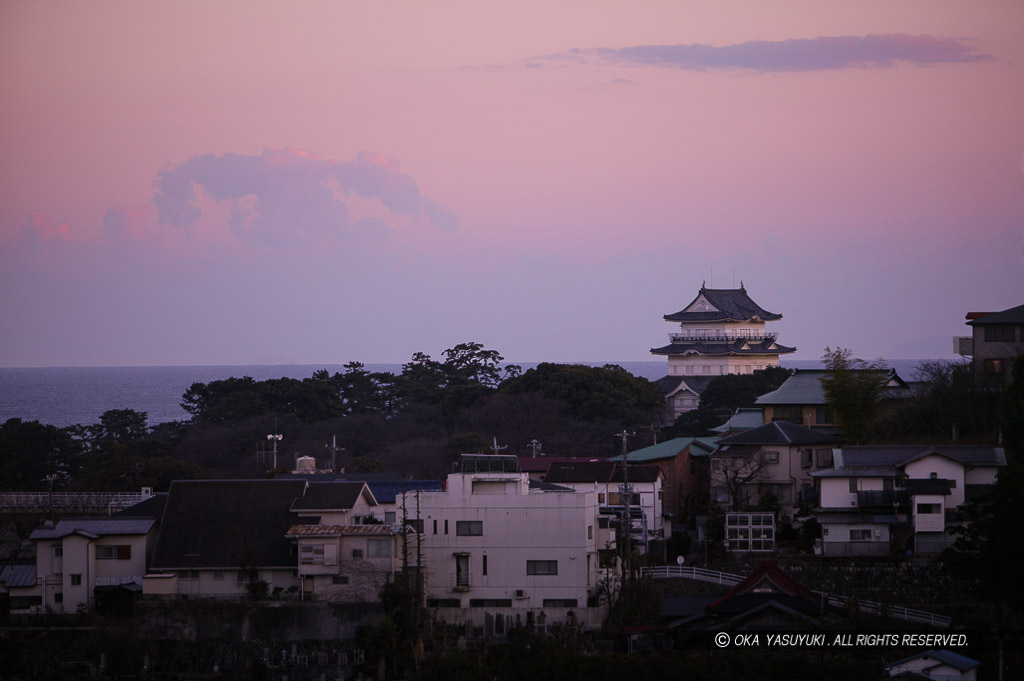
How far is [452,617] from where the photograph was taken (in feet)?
87.8

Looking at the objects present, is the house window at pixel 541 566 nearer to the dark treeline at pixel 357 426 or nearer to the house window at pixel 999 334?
the dark treeline at pixel 357 426

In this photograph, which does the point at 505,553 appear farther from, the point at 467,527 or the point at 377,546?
the point at 377,546

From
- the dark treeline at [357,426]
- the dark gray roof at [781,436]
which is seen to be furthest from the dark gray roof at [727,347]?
the dark gray roof at [781,436]

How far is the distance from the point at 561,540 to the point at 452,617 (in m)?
2.78

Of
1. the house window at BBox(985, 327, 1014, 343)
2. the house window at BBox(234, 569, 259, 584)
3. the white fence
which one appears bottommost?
the white fence

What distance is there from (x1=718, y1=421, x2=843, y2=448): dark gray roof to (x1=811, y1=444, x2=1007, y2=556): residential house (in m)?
3.52

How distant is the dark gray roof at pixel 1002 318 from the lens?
37.6m

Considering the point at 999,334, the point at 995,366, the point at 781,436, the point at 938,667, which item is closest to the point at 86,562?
the point at 938,667

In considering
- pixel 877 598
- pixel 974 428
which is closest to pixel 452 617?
pixel 877 598

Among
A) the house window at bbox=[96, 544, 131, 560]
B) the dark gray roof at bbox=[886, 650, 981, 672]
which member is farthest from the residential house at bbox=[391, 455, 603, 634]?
the dark gray roof at bbox=[886, 650, 981, 672]

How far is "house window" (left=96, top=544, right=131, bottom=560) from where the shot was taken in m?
27.5

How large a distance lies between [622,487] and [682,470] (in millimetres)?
3326

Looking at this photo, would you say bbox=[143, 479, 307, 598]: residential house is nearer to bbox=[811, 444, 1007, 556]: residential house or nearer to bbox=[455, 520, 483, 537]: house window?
bbox=[455, 520, 483, 537]: house window

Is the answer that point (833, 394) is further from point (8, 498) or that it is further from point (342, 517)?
point (8, 498)
